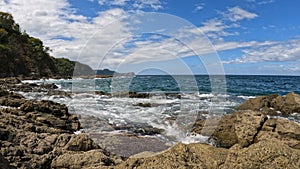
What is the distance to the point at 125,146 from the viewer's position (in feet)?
28.2

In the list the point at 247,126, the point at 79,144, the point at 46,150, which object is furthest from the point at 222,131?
the point at 46,150

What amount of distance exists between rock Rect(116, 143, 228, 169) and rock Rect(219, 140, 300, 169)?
29 centimetres

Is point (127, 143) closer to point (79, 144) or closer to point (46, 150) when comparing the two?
point (79, 144)

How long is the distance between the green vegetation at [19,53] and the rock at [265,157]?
199 ft

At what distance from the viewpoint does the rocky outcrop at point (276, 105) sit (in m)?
17.6

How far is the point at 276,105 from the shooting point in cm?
1878

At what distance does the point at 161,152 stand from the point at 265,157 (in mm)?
2149

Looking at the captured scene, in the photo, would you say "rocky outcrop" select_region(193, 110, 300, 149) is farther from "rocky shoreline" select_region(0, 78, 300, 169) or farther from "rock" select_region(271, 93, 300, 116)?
Answer: "rock" select_region(271, 93, 300, 116)

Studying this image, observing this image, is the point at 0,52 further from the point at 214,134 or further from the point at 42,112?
the point at 214,134

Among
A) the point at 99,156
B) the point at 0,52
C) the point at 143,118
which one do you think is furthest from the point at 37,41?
the point at 99,156

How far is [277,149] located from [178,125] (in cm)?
936

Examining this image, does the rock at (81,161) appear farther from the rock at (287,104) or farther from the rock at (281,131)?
the rock at (287,104)

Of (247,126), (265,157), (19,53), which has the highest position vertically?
(19,53)

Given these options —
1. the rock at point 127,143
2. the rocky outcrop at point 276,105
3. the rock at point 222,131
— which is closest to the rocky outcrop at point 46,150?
the rock at point 127,143
